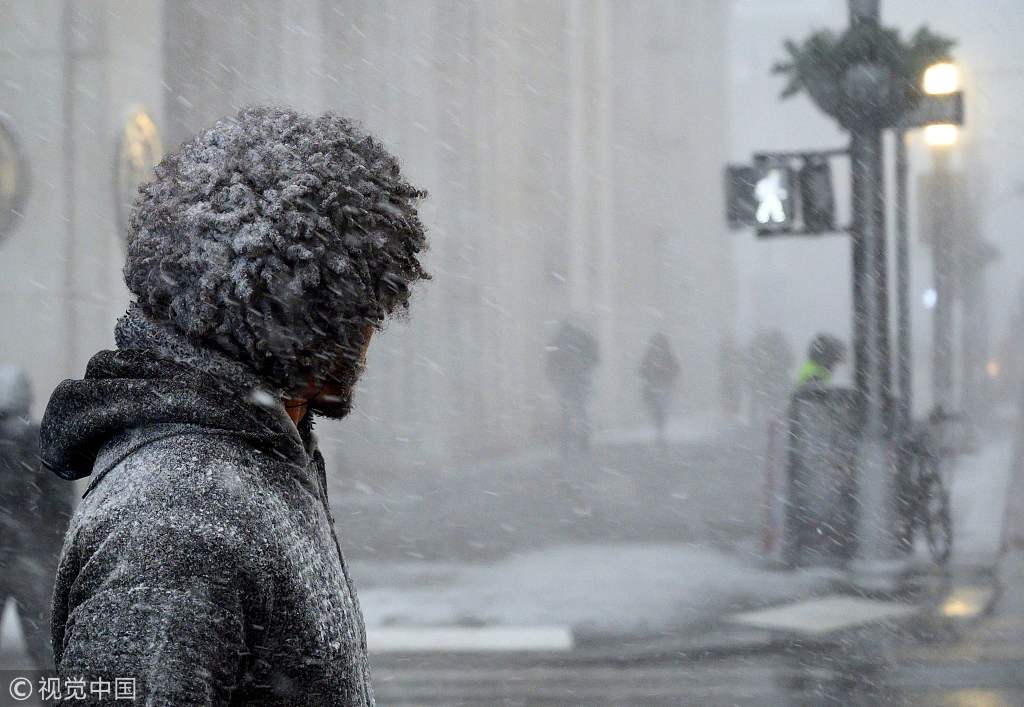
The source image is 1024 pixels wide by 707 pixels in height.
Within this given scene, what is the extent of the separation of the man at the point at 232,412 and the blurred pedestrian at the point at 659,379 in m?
4.68

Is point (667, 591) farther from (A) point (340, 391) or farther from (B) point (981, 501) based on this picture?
(A) point (340, 391)

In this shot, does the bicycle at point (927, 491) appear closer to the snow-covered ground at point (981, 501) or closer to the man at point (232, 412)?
the snow-covered ground at point (981, 501)

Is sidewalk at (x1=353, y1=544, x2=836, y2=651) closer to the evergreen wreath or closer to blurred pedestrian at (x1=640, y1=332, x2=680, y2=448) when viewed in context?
blurred pedestrian at (x1=640, y1=332, x2=680, y2=448)

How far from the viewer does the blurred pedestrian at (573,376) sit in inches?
233

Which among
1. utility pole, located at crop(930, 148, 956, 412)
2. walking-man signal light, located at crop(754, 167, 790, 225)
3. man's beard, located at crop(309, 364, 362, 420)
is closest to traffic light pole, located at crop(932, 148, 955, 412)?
utility pole, located at crop(930, 148, 956, 412)

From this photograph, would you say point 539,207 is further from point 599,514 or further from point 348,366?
point 348,366

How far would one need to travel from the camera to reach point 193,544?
104cm

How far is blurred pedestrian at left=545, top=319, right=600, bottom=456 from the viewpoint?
593cm

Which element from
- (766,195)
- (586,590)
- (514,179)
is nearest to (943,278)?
(766,195)

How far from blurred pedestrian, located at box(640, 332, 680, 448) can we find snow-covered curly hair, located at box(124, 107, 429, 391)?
4707 millimetres

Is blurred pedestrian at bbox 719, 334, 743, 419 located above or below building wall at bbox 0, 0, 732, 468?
below

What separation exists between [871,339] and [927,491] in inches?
32.2

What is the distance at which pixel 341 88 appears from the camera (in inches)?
248

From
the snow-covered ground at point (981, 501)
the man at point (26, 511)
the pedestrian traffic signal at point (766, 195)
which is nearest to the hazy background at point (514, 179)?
the pedestrian traffic signal at point (766, 195)
